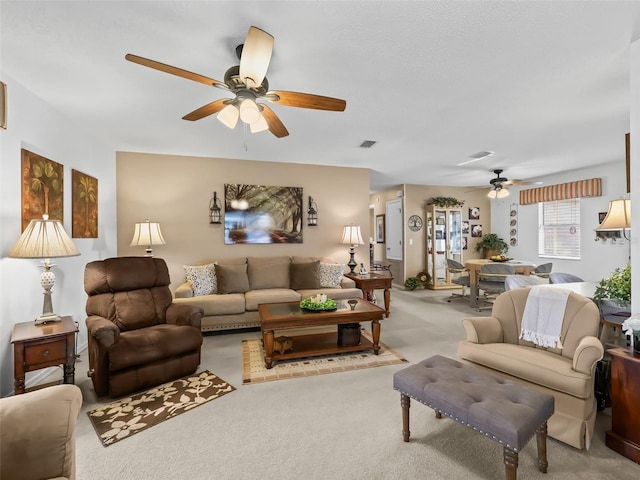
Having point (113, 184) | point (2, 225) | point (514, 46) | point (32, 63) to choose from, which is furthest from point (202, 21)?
point (113, 184)

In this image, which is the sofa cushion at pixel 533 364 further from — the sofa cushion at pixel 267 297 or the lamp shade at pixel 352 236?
the lamp shade at pixel 352 236

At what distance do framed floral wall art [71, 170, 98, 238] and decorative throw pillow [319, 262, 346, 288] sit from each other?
323cm

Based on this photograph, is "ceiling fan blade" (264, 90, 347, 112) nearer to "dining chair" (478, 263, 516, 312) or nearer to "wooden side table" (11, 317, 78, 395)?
"wooden side table" (11, 317, 78, 395)

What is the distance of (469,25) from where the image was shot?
193 centimetres

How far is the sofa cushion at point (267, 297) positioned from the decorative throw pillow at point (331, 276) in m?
0.58

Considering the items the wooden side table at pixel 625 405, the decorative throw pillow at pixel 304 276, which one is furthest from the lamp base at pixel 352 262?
the wooden side table at pixel 625 405

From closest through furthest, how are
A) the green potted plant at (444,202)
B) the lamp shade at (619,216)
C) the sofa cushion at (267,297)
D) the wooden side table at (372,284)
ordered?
the lamp shade at (619,216), the sofa cushion at (267,297), the wooden side table at (372,284), the green potted plant at (444,202)

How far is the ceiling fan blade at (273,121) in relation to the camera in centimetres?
251

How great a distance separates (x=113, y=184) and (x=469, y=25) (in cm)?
490

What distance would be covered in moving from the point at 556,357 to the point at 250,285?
3817 millimetres

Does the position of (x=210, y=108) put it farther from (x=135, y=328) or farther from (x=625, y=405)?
(x=625, y=405)

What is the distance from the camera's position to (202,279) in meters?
4.46

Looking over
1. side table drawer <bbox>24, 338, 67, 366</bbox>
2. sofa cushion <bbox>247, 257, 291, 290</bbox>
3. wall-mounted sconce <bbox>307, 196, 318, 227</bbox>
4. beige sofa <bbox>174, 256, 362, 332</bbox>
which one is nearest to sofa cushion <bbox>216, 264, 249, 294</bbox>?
beige sofa <bbox>174, 256, 362, 332</bbox>

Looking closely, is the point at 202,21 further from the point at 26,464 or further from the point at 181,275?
the point at 181,275
